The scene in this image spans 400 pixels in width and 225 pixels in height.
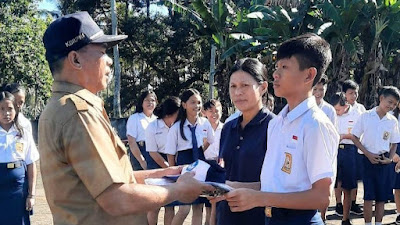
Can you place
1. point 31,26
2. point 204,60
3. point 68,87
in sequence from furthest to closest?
point 204,60
point 31,26
point 68,87

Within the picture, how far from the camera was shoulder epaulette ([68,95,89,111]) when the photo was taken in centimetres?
200

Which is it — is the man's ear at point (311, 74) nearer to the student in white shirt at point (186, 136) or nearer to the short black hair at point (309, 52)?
the short black hair at point (309, 52)

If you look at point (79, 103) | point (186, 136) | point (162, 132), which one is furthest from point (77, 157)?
point (162, 132)

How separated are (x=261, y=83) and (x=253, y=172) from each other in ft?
1.99

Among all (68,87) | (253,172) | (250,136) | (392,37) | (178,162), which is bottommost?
(178,162)

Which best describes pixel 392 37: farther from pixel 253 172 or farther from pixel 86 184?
pixel 86 184

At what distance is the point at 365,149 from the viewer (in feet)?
20.7

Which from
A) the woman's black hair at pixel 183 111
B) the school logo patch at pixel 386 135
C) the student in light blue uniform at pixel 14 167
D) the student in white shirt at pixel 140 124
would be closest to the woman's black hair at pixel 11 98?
the student in light blue uniform at pixel 14 167

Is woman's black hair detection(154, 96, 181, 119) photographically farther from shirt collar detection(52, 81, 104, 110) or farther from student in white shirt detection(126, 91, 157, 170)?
shirt collar detection(52, 81, 104, 110)

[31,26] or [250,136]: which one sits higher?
[31,26]

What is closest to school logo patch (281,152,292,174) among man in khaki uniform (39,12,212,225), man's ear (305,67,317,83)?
man's ear (305,67,317,83)

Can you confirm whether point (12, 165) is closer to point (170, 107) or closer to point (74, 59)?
point (170, 107)

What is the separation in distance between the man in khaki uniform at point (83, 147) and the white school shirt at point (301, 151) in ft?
1.89

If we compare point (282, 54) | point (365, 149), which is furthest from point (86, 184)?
point (365, 149)
